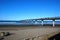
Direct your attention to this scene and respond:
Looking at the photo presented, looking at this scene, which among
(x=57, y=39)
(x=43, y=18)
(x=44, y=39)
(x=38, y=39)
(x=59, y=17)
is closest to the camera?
(x=44, y=39)

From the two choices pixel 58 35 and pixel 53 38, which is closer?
pixel 53 38

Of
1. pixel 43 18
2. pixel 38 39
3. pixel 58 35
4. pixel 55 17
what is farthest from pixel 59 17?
pixel 38 39

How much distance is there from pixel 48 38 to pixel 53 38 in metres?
1.90

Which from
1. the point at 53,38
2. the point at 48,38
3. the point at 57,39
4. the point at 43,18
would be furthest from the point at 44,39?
the point at 43,18

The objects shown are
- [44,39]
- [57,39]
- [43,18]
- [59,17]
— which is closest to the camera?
[44,39]

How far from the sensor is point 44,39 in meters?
14.3

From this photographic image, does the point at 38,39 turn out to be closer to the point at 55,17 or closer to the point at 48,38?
the point at 48,38

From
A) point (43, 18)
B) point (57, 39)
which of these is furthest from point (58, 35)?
point (43, 18)

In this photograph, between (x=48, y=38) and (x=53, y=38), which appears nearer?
(x=48, y=38)

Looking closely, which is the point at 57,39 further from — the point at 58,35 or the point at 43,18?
the point at 43,18

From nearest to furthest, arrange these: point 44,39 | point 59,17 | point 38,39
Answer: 1. point 44,39
2. point 38,39
3. point 59,17

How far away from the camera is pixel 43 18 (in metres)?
60.3

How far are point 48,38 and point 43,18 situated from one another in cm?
4579

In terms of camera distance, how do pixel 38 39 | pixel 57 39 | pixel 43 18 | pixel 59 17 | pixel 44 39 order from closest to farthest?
pixel 44 39, pixel 38 39, pixel 57 39, pixel 59 17, pixel 43 18
